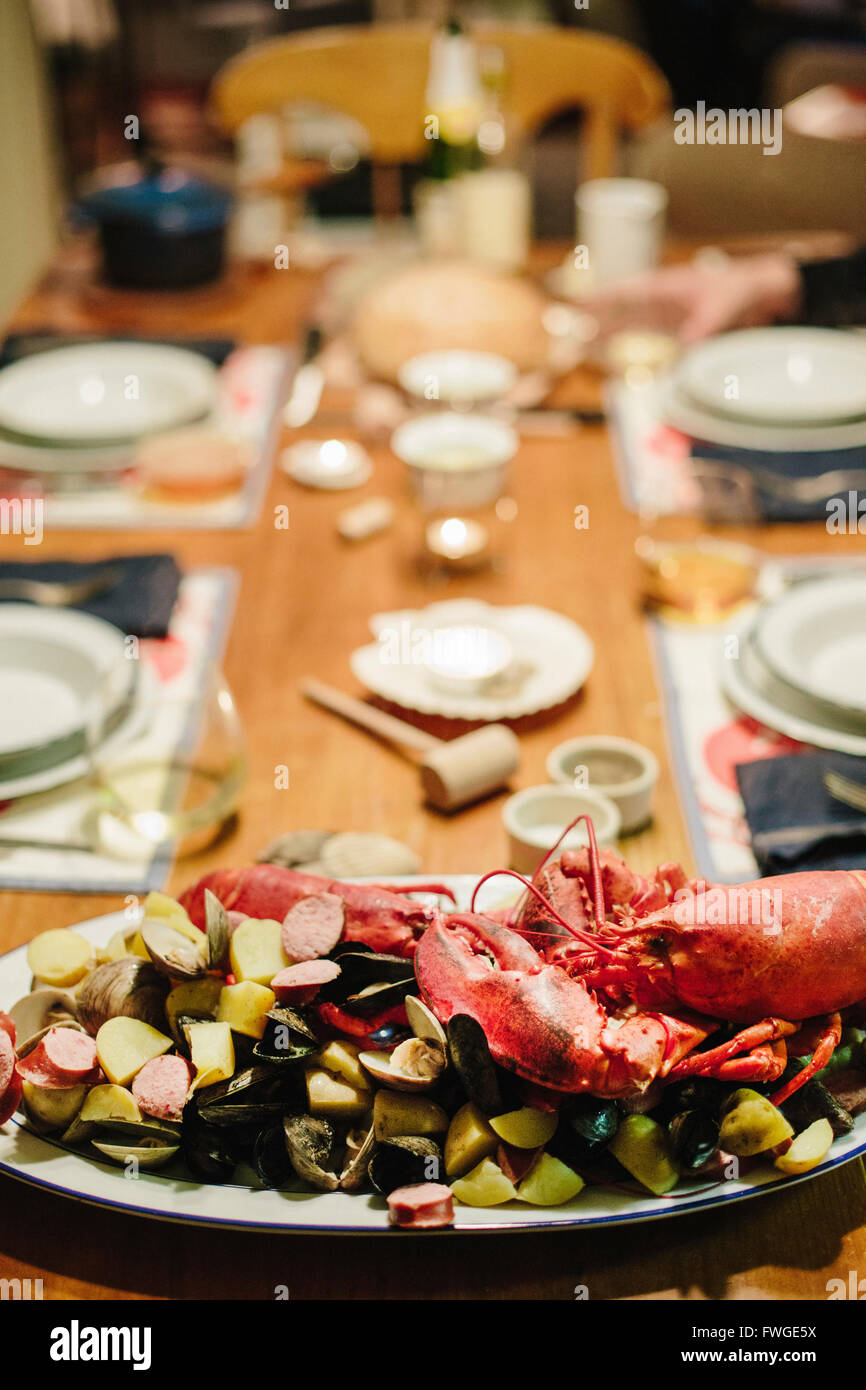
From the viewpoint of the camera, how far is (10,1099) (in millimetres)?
889

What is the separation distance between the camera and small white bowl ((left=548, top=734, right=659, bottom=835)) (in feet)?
4.19

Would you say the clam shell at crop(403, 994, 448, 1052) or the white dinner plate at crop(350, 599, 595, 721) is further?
the white dinner plate at crop(350, 599, 595, 721)

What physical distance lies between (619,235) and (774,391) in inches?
24.0

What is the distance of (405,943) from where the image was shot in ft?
3.04

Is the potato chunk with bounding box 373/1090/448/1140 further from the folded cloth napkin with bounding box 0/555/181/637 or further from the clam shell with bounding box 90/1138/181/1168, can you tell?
the folded cloth napkin with bounding box 0/555/181/637

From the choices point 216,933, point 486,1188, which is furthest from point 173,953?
point 486,1188

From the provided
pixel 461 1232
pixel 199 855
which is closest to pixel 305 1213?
pixel 461 1232

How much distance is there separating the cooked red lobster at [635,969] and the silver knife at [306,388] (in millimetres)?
1426

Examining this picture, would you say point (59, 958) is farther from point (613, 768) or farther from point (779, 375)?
point (779, 375)

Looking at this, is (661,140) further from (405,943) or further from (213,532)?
(405,943)

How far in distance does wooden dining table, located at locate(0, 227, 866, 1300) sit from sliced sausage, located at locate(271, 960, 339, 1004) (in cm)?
15

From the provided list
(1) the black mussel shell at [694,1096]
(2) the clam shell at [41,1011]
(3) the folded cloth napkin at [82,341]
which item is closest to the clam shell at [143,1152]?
(2) the clam shell at [41,1011]

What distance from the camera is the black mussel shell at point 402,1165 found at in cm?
84
